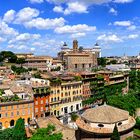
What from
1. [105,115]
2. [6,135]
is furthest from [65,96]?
[105,115]

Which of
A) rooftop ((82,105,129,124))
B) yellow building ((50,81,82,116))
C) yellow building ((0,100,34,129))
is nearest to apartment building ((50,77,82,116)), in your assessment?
yellow building ((50,81,82,116))

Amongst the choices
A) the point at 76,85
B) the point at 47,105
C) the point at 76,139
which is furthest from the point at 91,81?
the point at 76,139

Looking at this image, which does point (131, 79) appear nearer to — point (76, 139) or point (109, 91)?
point (109, 91)

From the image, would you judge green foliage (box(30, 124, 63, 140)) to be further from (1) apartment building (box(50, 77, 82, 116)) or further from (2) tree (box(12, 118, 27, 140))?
(1) apartment building (box(50, 77, 82, 116))

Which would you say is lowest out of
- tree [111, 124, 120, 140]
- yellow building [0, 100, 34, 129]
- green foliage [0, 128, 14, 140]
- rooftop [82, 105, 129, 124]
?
green foliage [0, 128, 14, 140]

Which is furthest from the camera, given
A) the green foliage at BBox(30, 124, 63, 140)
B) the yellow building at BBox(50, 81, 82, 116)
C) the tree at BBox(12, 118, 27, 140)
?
the yellow building at BBox(50, 81, 82, 116)

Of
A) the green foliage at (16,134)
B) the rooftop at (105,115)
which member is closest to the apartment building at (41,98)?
the green foliage at (16,134)

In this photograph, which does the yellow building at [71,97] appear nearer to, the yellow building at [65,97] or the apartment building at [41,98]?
the yellow building at [65,97]

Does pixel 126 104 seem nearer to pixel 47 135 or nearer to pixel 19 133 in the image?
pixel 19 133
